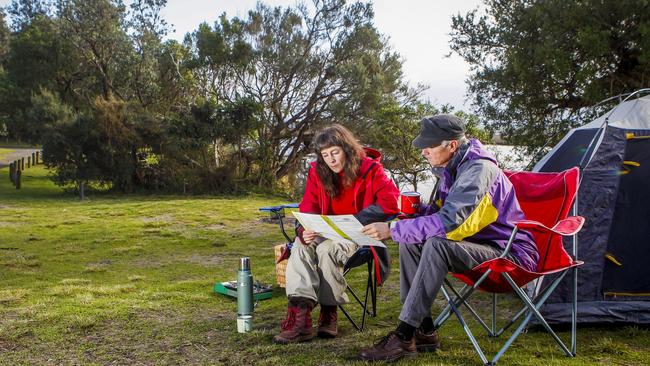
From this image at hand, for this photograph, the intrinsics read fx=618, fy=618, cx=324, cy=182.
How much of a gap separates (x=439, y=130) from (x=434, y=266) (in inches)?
25.7

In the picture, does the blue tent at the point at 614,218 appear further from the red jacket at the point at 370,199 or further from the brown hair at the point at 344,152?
the brown hair at the point at 344,152

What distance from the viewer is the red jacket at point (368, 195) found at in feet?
11.3

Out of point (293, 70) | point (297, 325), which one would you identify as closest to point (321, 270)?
point (297, 325)

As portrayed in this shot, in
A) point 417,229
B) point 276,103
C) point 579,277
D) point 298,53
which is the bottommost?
point 579,277

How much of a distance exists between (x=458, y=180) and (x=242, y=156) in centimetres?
1386

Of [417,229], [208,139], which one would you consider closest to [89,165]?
[208,139]

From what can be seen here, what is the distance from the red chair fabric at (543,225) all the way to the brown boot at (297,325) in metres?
0.84

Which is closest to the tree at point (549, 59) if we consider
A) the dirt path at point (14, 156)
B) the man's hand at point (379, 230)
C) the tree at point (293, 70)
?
the man's hand at point (379, 230)

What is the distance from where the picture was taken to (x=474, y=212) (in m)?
2.73

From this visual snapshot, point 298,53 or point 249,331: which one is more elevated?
point 298,53

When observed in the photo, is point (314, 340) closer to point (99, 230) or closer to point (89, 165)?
point (99, 230)

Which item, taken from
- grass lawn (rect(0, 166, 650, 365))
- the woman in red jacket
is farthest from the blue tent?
the woman in red jacket

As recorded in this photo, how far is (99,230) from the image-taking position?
8.89 metres

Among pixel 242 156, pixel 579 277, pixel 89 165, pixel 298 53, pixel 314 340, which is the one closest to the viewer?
pixel 314 340
